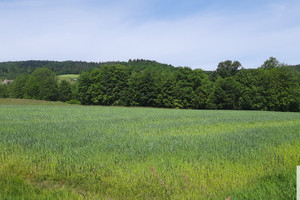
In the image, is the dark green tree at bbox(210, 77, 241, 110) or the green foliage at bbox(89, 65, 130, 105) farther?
the green foliage at bbox(89, 65, 130, 105)

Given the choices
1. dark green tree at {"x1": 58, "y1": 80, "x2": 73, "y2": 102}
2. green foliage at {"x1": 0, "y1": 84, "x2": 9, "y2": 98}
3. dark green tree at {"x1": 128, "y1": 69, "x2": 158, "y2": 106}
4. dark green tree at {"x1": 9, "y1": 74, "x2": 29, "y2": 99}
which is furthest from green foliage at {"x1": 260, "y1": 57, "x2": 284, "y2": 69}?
green foliage at {"x1": 0, "y1": 84, "x2": 9, "y2": 98}

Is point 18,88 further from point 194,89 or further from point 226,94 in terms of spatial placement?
point 226,94

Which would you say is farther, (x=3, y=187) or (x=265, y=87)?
(x=265, y=87)

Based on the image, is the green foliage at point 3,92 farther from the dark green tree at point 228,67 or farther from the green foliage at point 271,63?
the green foliage at point 271,63

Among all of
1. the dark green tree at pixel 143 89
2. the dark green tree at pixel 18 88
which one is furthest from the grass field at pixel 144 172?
the dark green tree at pixel 18 88

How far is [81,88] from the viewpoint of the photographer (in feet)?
281

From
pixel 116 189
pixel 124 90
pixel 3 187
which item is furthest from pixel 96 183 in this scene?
pixel 124 90

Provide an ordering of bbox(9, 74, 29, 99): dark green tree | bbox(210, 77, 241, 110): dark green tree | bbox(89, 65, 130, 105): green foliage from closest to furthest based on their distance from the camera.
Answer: bbox(210, 77, 241, 110): dark green tree → bbox(89, 65, 130, 105): green foliage → bbox(9, 74, 29, 99): dark green tree

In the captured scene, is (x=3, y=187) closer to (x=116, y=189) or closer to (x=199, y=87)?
(x=116, y=189)

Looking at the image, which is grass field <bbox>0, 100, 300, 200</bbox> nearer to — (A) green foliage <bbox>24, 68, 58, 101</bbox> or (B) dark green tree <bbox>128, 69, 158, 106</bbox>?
(B) dark green tree <bbox>128, 69, 158, 106</bbox>

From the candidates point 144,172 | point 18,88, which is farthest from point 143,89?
point 18,88

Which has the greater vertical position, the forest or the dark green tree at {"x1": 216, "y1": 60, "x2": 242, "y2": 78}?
the dark green tree at {"x1": 216, "y1": 60, "x2": 242, "y2": 78}

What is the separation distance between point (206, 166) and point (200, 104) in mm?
65902

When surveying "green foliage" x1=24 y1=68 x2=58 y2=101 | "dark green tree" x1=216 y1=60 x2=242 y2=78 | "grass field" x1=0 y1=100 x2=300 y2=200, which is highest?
"dark green tree" x1=216 y1=60 x2=242 y2=78
